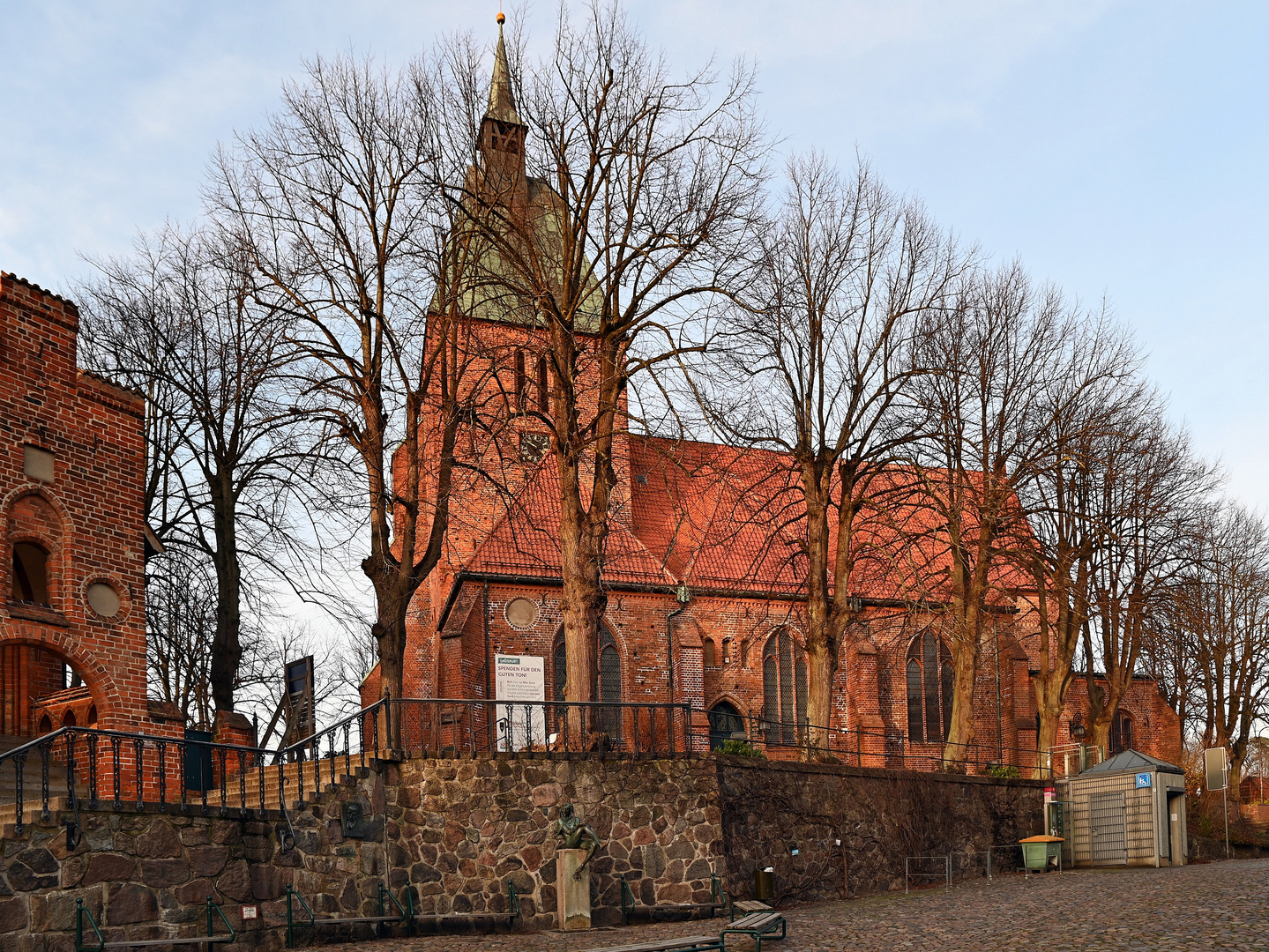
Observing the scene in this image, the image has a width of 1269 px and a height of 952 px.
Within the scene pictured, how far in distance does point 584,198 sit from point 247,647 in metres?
18.7

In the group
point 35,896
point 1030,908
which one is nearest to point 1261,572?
point 1030,908

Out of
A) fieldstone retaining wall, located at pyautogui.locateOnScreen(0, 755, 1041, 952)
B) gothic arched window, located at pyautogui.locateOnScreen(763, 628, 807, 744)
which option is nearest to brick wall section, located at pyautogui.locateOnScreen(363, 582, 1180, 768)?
gothic arched window, located at pyautogui.locateOnScreen(763, 628, 807, 744)

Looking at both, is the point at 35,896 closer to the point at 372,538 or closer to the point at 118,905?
the point at 118,905

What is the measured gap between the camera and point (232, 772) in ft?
69.5

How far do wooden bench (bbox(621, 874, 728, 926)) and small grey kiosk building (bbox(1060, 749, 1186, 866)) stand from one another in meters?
12.4

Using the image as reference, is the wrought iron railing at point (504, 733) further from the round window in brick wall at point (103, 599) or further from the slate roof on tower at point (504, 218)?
the slate roof on tower at point (504, 218)

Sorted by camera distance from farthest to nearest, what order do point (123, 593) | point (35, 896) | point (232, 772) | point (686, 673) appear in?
point (686, 673)
point (232, 772)
point (123, 593)
point (35, 896)

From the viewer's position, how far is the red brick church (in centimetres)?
3064

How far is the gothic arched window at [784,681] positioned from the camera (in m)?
34.5

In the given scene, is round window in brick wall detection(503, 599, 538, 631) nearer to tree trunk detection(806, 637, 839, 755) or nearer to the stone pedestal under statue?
tree trunk detection(806, 637, 839, 755)

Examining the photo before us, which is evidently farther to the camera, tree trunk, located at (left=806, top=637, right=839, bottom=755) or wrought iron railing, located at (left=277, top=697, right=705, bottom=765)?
tree trunk, located at (left=806, top=637, right=839, bottom=755)

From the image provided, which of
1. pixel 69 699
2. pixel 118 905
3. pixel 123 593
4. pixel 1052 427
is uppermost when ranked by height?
pixel 1052 427

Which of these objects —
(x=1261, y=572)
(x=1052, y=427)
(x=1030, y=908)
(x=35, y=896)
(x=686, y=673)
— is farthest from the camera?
(x=1261, y=572)

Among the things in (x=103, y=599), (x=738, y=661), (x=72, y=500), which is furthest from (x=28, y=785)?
(x=738, y=661)
